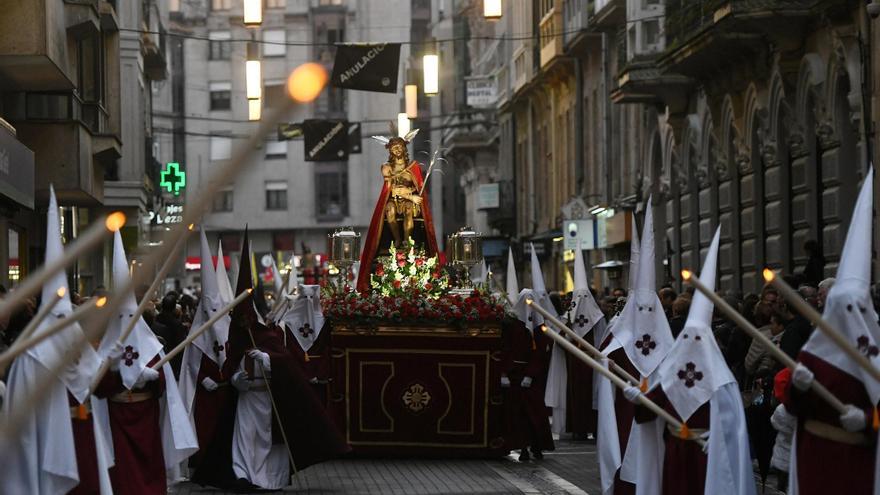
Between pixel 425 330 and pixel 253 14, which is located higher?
pixel 253 14

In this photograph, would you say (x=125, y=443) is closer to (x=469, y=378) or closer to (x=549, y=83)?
(x=469, y=378)

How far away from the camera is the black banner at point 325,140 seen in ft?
108

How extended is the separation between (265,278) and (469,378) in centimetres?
4491

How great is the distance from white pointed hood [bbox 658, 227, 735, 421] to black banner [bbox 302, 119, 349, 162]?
22.0 metres

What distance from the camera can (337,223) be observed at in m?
95.9

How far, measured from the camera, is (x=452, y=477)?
17.0m

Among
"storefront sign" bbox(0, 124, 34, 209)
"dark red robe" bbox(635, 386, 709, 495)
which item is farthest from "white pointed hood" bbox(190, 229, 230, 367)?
"dark red robe" bbox(635, 386, 709, 495)

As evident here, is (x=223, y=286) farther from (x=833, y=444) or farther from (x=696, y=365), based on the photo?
(x=833, y=444)

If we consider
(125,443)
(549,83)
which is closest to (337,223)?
(549,83)

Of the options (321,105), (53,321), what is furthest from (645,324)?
(321,105)

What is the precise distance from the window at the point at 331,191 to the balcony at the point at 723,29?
63.7 meters

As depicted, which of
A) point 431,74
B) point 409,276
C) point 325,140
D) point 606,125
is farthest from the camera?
point 606,125

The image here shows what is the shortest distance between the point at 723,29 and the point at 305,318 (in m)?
9.99

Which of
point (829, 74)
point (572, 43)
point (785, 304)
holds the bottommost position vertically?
point (785, 304)
